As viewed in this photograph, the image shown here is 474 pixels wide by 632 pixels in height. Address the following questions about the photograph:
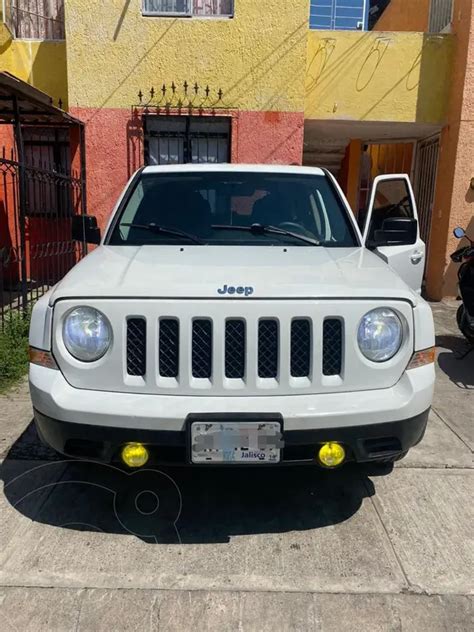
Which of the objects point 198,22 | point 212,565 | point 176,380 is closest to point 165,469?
point 212,565

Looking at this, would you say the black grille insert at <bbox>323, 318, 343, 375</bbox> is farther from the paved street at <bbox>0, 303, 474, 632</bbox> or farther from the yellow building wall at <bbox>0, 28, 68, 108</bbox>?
the yellow building wall at <bbox>0, 28, 68, 108</bbox>

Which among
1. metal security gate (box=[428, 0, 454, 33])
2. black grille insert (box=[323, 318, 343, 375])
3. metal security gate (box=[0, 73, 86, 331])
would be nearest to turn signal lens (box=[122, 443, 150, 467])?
black grille insert (box=[323, 318, 343, 375])

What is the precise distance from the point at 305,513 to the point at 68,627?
4.32 ft

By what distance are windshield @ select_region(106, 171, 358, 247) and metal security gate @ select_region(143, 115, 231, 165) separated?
187 inches

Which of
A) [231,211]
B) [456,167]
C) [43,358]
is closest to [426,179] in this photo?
[456,167]

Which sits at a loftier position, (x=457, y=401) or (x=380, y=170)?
(x=380, y=170)

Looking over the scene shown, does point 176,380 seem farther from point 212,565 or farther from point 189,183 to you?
point 189,183

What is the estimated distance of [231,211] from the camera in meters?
3.71

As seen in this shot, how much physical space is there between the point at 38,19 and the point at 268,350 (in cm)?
863

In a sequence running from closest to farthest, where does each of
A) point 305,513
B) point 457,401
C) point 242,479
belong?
point 305,513, point 242,479, point 457,401

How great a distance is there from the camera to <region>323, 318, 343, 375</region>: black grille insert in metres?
2.49

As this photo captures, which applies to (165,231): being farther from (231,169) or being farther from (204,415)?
(204,415)

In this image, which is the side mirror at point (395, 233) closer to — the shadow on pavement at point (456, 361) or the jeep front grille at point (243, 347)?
the jeep front grille at point (243, 347)

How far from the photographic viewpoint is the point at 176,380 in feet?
8.06
